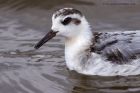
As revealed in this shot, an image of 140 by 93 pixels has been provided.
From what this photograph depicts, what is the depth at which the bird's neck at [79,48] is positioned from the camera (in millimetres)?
8641

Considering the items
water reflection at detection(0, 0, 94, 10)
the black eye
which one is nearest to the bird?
the black eye

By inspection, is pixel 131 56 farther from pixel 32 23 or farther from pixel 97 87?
pixel 32 23

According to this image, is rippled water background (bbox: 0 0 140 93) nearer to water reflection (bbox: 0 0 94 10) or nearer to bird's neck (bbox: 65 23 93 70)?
water reflection (bbox: 0 0 94 10)

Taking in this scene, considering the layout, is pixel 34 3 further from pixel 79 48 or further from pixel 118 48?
pixel 118 48

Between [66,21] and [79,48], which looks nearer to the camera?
[66,21]

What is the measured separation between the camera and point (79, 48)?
8719 mm

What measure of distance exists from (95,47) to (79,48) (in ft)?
1.00

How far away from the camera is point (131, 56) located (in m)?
8.48

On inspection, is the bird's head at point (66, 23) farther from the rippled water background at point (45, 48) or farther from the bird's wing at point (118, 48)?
the rippled water background at point (45, 48)

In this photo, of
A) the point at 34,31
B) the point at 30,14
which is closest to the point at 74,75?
the point at 34,31

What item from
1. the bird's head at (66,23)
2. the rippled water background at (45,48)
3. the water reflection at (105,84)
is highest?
the bird's head at (66,23)

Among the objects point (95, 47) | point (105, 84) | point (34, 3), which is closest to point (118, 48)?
point (95, 47)

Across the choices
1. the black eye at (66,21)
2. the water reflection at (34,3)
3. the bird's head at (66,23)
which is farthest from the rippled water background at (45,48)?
the black eye at (66,21)

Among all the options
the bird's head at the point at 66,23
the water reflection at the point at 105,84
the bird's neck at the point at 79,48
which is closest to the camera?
the water reflection at the point at 105,84
